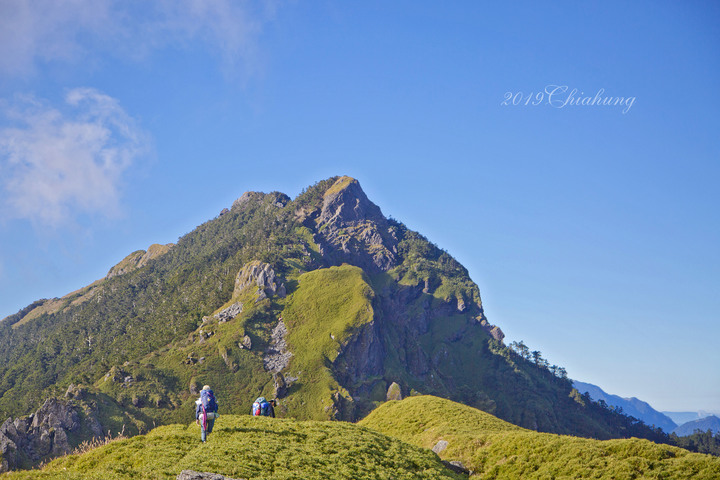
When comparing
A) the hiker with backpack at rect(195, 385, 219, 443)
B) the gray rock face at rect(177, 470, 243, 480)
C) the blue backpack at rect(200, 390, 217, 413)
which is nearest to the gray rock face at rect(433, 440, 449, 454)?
the hiker with backpack at rect(195, 385, 219, 443)

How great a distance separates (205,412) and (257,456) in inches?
201

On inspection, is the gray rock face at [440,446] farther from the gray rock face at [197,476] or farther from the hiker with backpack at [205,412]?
the gray rock face at [197,476]

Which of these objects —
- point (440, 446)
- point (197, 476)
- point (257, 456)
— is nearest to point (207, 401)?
point (257, 456)

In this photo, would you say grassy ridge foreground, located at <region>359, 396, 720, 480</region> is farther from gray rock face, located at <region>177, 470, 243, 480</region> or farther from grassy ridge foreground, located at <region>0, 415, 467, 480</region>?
gray rock face, located at <region>177, 470, 243, 480</region>

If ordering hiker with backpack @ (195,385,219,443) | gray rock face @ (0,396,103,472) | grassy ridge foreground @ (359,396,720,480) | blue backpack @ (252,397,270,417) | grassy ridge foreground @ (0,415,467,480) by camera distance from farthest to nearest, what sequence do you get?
gray rock face @ (0,396,103,472)
blue backpack @ (252,397,270,417)
grassy ridge foreground @ (359,396,720,480)
hiker with backpack @ (195,385,219,443)
grassy ridge foreground @ (0,415,467,480)

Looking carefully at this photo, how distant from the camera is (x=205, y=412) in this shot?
33.2m

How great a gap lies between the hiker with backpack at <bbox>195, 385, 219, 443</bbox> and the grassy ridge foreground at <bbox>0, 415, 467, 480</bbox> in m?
0.73

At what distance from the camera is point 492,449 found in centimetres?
4419

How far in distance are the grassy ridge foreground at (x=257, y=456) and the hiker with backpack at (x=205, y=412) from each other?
0.73 metres

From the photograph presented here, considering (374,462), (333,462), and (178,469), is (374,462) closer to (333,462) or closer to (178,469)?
(333,462)

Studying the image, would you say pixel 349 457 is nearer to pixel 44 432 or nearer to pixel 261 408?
pixel 261 408

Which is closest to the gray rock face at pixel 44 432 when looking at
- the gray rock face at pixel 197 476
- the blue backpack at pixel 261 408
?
the blue backpack at pixel 261 408

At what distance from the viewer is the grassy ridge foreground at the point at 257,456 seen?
27.6m

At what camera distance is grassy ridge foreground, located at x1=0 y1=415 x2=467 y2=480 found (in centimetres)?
2756
